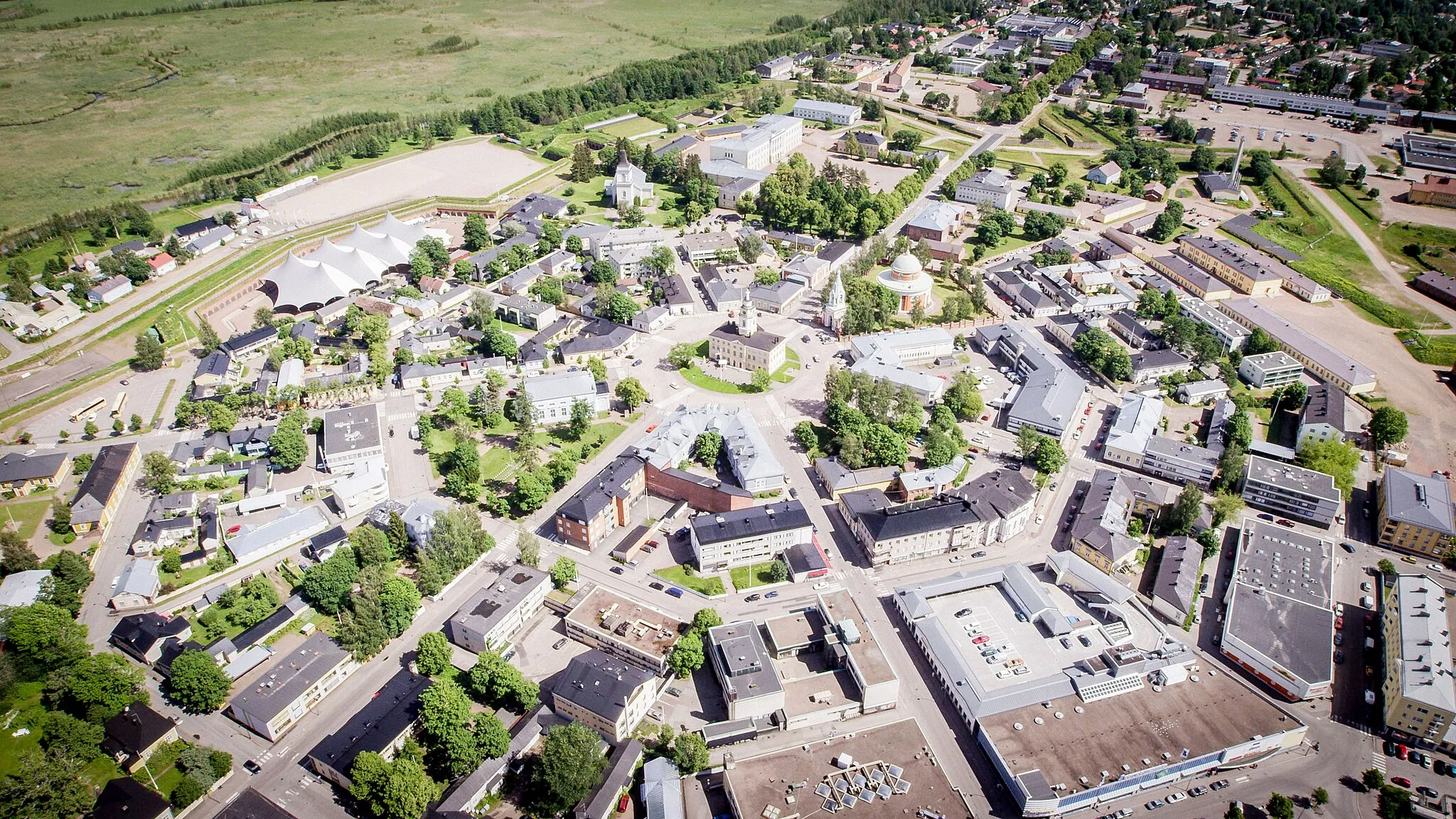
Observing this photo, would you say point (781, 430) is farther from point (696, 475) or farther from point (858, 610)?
point (858, 610)

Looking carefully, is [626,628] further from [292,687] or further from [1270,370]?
[1270,370]

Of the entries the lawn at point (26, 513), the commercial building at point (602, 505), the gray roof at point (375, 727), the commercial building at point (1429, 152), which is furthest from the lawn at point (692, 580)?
the commercial building at point (1429, 152)

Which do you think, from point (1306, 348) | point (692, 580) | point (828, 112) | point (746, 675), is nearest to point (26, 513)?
point (692, 580)

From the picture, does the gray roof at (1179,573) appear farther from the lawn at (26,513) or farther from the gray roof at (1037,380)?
the lawn at (26,513)

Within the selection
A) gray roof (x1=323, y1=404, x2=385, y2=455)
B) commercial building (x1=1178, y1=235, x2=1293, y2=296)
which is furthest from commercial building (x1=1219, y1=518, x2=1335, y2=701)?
gray roof (x1=323, y1=404, x2=385, y2=455)

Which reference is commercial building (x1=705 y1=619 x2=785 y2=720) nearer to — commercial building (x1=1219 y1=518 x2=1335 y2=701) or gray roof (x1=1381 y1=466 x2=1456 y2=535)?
commercial building (x1=1219 y1=518 x2=1335 y2=701)

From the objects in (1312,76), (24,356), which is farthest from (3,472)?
(1312,76)
